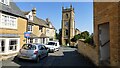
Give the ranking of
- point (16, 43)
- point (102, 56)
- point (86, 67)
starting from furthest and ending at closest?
point (16, 43) → point (86, 67) → point (102, 56)

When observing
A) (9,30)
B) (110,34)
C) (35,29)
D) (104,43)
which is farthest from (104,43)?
(35,29)

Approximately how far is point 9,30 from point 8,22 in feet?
2.93

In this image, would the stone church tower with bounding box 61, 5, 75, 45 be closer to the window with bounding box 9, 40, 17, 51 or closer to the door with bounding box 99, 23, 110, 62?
the window with bounding box 9, 40, 17, 51

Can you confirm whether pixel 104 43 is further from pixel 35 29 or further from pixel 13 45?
pixel 35 29

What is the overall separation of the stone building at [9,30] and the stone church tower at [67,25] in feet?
149

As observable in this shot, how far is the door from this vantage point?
1138 centimetres

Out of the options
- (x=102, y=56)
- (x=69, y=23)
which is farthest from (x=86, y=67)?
(x=69, y=23)

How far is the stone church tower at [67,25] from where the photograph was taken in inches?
2559

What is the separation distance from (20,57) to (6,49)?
249 centimetres

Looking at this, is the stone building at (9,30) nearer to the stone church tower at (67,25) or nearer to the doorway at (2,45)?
the doorway at (2,45)

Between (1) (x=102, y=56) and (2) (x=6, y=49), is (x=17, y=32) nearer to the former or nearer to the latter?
(2) (x=6, y=49)

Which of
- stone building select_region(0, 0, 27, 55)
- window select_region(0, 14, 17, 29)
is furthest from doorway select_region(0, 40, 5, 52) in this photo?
window select_region(0, 14, 17, 29)

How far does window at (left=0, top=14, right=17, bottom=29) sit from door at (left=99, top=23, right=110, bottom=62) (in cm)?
1010

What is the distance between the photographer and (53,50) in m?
25.5
